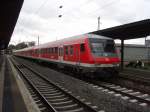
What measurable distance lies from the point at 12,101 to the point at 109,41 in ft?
24.8

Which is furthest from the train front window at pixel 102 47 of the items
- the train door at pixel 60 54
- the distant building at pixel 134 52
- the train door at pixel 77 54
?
the distant building at pixel 134 52

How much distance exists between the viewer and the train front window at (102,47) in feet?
40.9

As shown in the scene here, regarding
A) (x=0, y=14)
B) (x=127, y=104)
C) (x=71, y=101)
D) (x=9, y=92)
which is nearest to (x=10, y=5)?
(x=0, y=14)

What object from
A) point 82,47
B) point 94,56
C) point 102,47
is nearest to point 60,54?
point 82,47

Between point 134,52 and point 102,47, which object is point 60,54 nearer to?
point 102,47

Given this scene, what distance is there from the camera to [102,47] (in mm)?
12812

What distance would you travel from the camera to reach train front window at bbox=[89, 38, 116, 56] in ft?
40.9

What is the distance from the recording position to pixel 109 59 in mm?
12523

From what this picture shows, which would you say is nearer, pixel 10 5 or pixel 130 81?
pixel 10 5

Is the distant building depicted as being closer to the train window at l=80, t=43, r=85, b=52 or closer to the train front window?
the train front window

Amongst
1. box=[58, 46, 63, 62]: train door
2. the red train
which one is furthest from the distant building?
the red train

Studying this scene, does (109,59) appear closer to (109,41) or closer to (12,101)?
(109,41)

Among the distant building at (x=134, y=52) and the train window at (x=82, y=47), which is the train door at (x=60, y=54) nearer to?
the train window at (x=82, y=47)

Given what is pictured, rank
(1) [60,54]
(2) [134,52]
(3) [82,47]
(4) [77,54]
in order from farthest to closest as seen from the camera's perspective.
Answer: (2) [134,52]
(1) [60,54]
(4) [77,54]
(3) [82,47]
